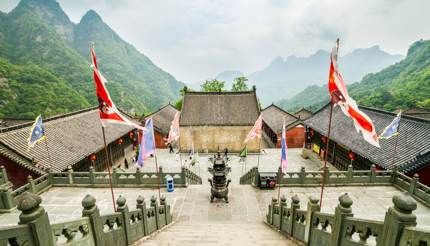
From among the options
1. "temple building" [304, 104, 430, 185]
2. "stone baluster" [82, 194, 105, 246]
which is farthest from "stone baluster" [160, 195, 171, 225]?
"temple building" [304, 104, 430, 185]

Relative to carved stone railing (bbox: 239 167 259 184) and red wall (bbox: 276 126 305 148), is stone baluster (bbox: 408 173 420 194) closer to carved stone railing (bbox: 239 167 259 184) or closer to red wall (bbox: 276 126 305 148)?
carved stone railing (bbox: 239 167 259 184)

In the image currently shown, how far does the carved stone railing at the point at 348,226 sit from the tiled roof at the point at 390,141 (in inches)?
344

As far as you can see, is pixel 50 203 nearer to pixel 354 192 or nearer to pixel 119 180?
pixel 119 180

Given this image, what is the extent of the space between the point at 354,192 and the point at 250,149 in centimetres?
1655

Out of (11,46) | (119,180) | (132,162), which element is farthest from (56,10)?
(119,180)

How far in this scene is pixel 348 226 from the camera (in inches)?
196

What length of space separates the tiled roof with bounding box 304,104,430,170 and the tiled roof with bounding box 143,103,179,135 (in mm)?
24217

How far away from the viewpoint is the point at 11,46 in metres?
74.5

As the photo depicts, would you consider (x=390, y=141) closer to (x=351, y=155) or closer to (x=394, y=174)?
(x=351, y=155)

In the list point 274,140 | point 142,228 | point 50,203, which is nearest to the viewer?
point 142,228

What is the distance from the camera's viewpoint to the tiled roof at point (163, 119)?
33875mm

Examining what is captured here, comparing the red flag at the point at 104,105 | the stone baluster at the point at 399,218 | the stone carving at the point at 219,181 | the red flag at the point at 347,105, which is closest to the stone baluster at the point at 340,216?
the stone baluster at the point at 399,218

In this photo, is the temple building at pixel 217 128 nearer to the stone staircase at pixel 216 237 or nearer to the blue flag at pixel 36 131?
the blue flag at pixel 36 131

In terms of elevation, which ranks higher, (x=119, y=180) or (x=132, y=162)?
(x=119, y=180)
